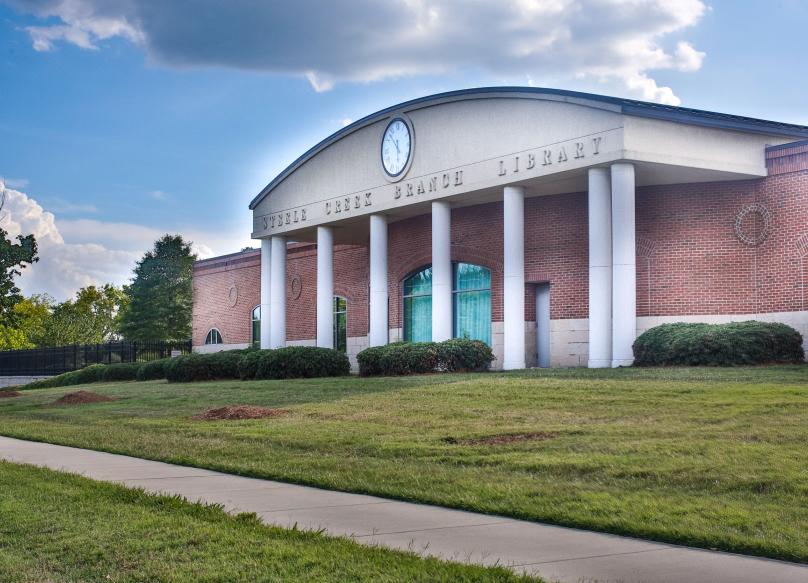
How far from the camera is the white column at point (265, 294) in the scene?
38.3 metres

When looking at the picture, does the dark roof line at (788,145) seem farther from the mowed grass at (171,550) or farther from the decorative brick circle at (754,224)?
the mowed grass at (171,550)

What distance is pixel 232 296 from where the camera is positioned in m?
48.2

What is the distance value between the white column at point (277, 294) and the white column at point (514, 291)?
12.4 meters

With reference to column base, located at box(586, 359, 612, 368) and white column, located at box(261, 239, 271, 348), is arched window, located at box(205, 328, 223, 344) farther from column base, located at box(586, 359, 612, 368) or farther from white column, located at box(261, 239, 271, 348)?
column base, located at box(586, 359, 612, 368)

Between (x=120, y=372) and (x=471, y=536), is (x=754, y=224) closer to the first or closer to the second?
(x=471, y=536)

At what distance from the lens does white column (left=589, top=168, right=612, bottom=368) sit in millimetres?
25391

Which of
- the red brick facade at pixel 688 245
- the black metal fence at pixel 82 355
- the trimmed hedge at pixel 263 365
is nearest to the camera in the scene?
the red brick facade at pixel 688 245

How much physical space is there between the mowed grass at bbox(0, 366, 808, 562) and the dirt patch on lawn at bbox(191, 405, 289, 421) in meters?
0.44

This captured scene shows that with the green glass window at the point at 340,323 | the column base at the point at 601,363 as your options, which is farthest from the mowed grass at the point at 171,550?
the green glass window at the point at 340,323

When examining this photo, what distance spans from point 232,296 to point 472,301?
19.0 meters

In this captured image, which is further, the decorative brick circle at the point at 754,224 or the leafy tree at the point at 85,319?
the leafy tree at the point at 85,319

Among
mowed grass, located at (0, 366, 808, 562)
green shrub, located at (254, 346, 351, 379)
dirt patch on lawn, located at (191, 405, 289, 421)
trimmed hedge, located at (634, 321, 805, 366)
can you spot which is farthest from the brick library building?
dirt patch on lawn, located at (191, 405, 289, 421)

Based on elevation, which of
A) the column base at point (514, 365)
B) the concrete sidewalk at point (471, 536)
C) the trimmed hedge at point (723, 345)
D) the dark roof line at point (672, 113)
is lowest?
the concrete sidewalk at point (471, 536)

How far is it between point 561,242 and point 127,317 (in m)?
35.0
